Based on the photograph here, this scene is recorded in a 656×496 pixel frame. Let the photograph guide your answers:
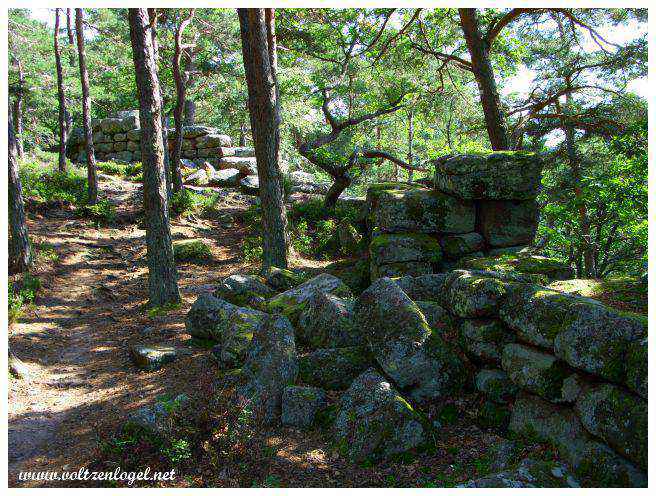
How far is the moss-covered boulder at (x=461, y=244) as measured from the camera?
34.6ft

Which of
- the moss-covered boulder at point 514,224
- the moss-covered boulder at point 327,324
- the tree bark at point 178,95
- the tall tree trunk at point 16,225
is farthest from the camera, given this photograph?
the tree bark at point 178,95

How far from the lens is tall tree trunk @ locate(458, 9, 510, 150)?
13.3 metres

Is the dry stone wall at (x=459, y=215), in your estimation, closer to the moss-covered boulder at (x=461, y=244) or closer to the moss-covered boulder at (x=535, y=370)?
the moss-covered boulder at (x=461, y=244)

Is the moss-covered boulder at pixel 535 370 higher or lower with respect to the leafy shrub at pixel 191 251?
lower

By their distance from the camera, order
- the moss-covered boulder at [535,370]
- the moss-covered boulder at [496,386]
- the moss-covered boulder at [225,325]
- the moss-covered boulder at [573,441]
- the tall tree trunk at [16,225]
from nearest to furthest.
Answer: the moss-covered boulder at [573,441], the moss-covered boulder at [535,370], the moss-covered boulder at [496,386], the moss-covered boulder at [225,325], the tall tree trunk at [16,225]

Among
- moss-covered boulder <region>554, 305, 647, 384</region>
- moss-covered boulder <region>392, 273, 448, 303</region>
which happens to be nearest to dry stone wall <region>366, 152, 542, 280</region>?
moss-covered boulder <region>392, 273, 448, 303</region>

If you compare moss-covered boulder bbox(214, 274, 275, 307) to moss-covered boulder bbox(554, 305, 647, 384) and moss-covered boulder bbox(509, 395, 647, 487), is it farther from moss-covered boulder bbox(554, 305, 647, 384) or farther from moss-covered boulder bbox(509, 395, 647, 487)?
moss-covered boulder bbox(554, 305, 647, 384)

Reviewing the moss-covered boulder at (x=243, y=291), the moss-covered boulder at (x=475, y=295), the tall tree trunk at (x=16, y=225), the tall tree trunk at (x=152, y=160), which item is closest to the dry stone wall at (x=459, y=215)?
the moss-covered boulder at (x=243, y=291)

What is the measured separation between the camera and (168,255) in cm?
1118

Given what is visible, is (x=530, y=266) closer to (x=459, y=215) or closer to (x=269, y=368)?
(x=459, y=215)

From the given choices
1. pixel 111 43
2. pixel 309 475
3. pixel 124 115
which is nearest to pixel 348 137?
pixel 111 43

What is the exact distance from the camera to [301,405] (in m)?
6.19

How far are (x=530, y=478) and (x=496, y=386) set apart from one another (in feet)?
4.94

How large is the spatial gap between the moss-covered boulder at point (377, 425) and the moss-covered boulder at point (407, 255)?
15.6 feet
